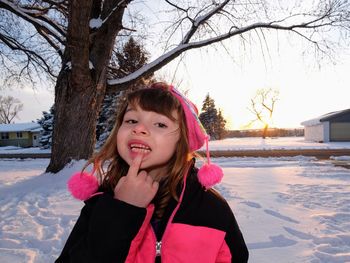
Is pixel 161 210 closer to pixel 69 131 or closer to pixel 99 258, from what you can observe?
pixel 99 258

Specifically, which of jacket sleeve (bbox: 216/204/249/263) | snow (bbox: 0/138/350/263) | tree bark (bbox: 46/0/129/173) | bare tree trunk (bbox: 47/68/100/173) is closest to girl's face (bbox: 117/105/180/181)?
jacket sleeve (bbox: 216/204/249/263)

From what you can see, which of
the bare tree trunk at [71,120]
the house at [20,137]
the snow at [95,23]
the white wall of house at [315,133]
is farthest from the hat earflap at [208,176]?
the house at [20,137]

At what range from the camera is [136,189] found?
134 cm

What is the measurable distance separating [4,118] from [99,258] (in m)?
85.2

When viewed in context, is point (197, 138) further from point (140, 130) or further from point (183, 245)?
point (183, 245)

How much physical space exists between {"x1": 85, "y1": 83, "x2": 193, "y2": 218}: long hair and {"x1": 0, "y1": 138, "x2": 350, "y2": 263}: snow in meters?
1.78

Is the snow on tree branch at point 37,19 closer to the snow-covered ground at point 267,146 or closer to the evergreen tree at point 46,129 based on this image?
the snow-covered ground at point 267,146

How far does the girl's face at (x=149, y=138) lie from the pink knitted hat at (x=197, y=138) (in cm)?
8

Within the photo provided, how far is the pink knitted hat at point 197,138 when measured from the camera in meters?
1.57

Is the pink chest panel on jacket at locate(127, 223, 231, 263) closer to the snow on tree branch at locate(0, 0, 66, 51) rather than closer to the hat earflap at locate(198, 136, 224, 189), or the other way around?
the hat earflap at locate(198, 136, 224, 189)

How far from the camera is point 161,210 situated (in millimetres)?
1496

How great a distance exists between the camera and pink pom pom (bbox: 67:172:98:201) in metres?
1.57

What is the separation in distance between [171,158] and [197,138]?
201mm

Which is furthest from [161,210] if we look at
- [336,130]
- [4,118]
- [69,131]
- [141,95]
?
[4,118]
